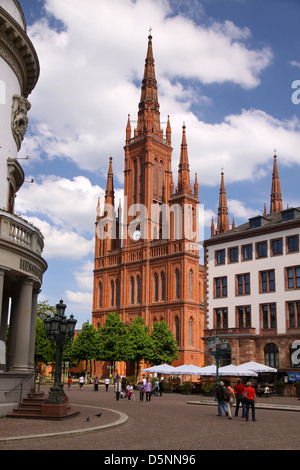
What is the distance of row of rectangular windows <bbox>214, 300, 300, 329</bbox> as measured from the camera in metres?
44.8

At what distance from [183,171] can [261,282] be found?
38.5 metres

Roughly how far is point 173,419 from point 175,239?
59830 mm

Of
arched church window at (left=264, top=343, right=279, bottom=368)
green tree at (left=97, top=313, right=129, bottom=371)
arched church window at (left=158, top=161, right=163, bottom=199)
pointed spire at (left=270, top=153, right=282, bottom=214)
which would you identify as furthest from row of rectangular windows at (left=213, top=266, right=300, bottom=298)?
arched church window at (left=158, top=161, right=163, bottom=199)

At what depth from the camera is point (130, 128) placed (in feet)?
316

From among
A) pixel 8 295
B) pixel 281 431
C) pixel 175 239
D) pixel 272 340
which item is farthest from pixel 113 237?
pixel 281 431

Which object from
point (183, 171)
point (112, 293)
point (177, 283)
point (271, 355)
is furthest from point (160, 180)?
point (271, 355)

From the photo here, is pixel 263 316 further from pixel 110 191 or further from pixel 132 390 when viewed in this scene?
pixel 110 191

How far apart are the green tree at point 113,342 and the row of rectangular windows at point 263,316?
1577cm

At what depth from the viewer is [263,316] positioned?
154ft

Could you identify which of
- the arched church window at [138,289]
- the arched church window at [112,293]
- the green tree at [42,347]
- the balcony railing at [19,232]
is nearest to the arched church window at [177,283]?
the arched church window at [138,289]

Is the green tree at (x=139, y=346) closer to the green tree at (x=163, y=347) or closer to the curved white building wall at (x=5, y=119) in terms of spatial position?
the green tree at (x=163, y=347)

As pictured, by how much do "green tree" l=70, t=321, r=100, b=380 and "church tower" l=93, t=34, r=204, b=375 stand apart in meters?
14.5

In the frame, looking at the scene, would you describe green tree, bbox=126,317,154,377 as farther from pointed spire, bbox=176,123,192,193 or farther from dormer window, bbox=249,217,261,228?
pointed spire, bbox=176,123,192,193

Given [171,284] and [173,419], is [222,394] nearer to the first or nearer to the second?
[173,419]
